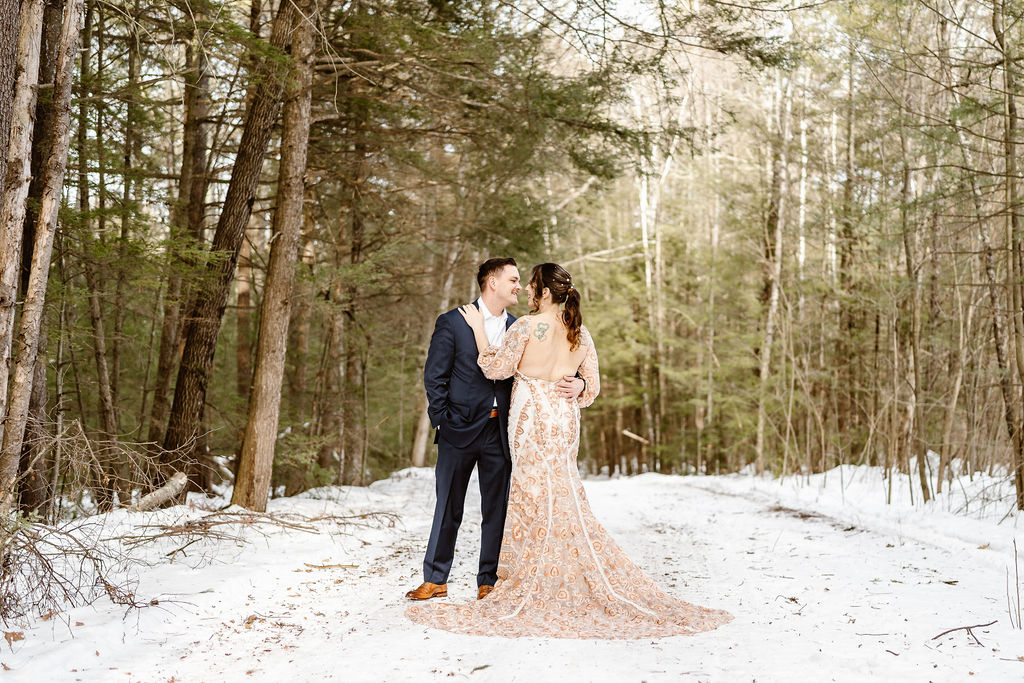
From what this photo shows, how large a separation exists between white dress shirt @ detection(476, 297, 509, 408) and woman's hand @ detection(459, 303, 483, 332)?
0.10m

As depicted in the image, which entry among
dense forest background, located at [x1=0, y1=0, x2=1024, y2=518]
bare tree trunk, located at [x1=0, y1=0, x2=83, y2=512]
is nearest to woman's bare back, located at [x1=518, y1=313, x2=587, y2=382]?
dense forest background, located at [x1=0, y1=0, x2=1024, y2=518]

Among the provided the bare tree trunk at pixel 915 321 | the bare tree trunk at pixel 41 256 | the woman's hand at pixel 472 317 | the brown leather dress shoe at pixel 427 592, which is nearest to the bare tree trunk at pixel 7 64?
the bare tree trunk at pixel 41 256

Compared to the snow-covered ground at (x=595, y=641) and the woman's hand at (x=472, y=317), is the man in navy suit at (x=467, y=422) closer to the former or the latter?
the woman's hand at (x=472, y=317)

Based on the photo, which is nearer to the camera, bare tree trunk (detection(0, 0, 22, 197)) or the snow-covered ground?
the snow-covered ground

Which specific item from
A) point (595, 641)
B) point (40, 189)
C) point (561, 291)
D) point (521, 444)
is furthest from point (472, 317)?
point (40, 189)

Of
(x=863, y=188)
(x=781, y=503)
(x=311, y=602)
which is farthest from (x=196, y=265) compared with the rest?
(x=863, y=188)

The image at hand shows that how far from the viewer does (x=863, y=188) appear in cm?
1376

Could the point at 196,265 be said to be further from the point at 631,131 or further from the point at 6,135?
the point at 631,131

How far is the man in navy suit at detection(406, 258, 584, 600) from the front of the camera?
4.98 meters

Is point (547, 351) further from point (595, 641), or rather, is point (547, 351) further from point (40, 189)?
point (40, 189)

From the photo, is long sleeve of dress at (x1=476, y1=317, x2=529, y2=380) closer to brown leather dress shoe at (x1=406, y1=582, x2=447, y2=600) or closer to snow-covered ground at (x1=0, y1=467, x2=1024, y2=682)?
brown leather dress shoe at (x1=406, y1=582, x2=447, y2=600)

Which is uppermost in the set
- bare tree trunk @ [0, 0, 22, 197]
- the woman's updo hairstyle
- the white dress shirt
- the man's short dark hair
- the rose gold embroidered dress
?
bare tree trunk @ [0, 0, 22, 197]

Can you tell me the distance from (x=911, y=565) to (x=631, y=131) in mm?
5585

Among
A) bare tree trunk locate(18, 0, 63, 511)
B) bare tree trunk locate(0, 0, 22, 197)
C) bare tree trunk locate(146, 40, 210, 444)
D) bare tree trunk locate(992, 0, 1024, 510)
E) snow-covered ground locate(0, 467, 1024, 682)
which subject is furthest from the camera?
bare tree trunk locate(146, 40, 210, 444)
